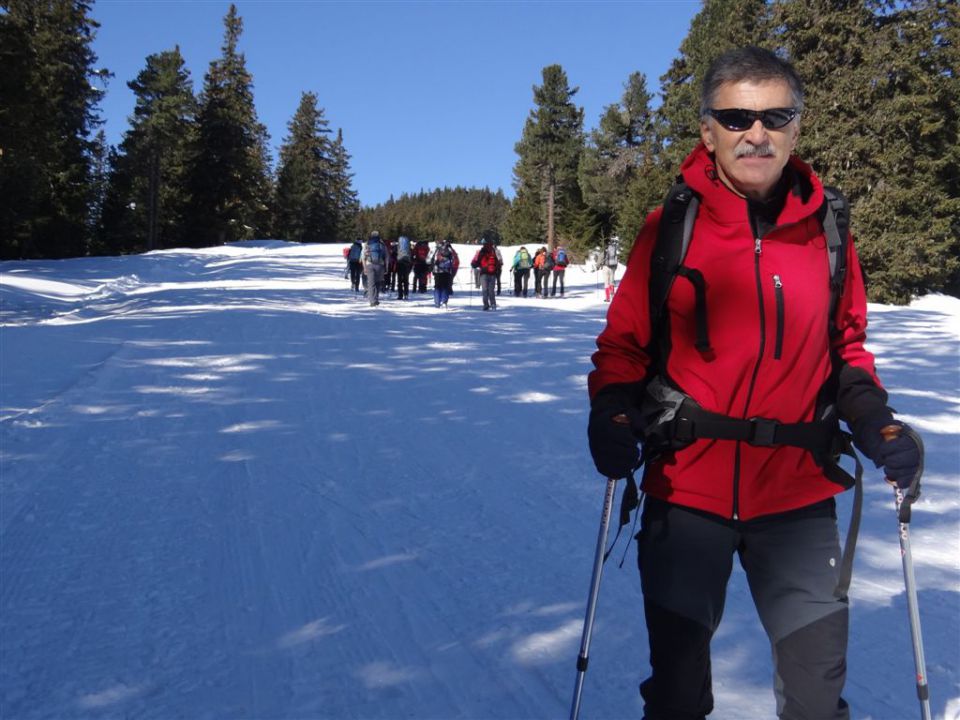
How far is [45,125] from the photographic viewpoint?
23938 millimetres

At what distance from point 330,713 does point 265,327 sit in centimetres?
1187

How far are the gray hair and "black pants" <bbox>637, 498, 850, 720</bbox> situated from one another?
3.89ft

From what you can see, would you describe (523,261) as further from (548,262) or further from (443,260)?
(443,260)

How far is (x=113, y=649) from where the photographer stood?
11.8 feet

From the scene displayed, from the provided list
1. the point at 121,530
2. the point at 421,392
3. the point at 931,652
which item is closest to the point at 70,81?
→ the point at 421,392

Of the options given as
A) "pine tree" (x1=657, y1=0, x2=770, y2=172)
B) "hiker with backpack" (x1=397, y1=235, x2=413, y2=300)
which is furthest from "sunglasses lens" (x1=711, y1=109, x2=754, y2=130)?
"pine tree" (x1=657, y1=0, x2=770, y2=172)

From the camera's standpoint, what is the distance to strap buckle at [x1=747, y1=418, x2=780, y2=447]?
2148 mm

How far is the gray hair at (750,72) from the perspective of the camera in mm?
2279

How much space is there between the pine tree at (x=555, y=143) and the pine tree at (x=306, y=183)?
85.6 ft

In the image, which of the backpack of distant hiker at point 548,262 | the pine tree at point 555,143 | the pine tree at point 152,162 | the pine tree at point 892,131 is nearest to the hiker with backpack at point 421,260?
the backpack of distant hiker at point 548,262

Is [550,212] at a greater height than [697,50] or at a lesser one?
lesser

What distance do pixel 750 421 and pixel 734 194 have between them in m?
0.63

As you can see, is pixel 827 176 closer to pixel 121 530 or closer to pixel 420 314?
pixel 420 314

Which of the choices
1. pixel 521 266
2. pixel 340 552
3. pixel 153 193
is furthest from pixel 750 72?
pixel 153 193
